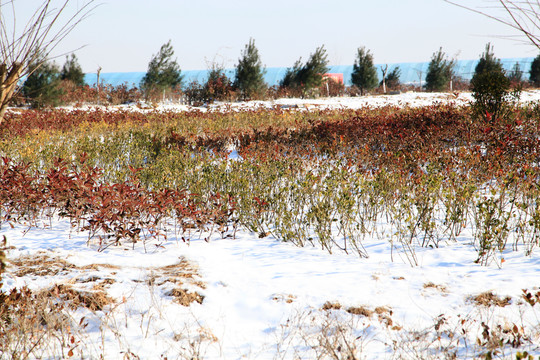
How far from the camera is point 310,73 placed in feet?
88.6

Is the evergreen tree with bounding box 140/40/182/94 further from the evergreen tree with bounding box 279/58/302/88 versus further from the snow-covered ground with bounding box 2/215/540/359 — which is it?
the snow-covered ground with bounding box 2/215/540/359

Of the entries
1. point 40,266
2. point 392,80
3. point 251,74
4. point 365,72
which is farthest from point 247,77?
point 40,266

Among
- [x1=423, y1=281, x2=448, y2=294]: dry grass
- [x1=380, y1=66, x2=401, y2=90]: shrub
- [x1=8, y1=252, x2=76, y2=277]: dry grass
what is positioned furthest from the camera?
[x1=380, y1=66, x2=401, y2=90]: shrub

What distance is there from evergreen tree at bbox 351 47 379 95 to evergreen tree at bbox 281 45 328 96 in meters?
3.85

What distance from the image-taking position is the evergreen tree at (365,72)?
29.5 meters

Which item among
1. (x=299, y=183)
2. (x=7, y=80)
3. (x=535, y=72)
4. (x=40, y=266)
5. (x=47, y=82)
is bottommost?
(x=40, y=266)

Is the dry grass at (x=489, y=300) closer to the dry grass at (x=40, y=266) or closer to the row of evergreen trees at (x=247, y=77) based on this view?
the dry grass at (x=40, y=266)

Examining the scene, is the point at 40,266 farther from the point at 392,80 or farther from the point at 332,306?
the point at 392,80

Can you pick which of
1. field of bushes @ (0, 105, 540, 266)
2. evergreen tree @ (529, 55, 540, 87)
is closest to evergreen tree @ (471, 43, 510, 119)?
field of bushes @ (0, 105, 540, 266)

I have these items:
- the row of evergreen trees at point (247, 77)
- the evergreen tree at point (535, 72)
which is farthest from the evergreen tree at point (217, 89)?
the evergreen tree at point (535, 72)

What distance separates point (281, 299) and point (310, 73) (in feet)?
83.5

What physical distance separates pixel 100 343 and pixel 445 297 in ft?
8.04

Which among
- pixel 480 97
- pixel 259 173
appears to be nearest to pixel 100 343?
pixel 259 173

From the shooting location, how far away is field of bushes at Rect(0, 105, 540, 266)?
418 cm
